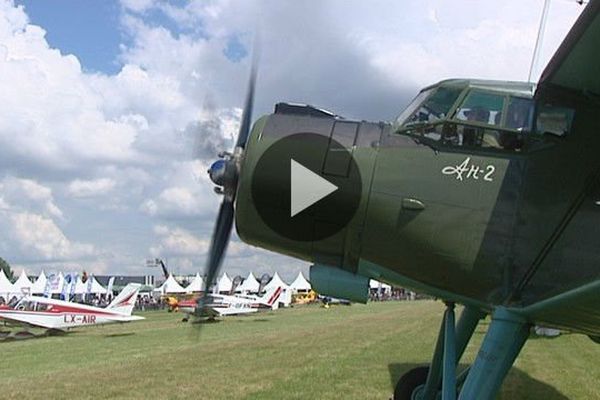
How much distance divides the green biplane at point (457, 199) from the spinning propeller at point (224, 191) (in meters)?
0.03

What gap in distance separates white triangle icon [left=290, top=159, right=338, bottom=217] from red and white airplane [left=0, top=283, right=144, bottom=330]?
83.7 ft

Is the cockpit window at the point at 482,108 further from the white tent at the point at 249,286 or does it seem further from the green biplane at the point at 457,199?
the white tent at the point at 249,286

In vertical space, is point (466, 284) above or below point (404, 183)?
below

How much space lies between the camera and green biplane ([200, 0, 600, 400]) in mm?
4754

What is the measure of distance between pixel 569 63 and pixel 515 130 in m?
0.74

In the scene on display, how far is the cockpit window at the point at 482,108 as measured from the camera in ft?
16.2

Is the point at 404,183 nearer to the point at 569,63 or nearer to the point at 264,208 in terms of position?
the point at 264,208

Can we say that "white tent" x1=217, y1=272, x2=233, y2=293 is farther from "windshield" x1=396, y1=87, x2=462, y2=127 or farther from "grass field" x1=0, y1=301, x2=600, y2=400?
"windshield" x1=396, y1=87, x2=462, y2=127

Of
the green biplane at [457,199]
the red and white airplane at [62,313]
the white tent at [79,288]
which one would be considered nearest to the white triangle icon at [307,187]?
the green biplane at [457,199]

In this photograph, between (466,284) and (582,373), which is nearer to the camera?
(466,284)

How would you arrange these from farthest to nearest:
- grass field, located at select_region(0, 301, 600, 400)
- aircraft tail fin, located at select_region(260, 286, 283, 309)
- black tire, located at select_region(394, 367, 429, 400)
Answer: aircraft tail fin, located at select_region(260, 286, 283, 309), grass field, located at select_region(0, 301, 600, 400), black tire, located at select_region(394, 367, 429, 400)

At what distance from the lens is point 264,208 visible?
5.32 meters

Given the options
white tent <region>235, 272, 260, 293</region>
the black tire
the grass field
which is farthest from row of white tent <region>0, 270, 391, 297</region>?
the black tire

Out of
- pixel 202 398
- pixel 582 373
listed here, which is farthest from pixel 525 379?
pixel 202 398
